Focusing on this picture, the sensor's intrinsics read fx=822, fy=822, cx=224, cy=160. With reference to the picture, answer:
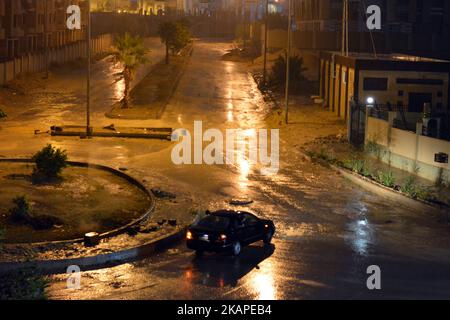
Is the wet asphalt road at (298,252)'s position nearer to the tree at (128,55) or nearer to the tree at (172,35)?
the tree at (128,55)

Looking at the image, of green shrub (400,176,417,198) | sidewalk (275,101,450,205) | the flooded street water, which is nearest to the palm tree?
sidewalk (275,101,450,205)

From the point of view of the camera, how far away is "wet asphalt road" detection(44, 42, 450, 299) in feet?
56.5

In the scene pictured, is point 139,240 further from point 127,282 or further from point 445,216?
point 445,216

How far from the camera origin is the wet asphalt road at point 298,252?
56.5ft

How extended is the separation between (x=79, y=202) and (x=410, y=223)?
33.4 ft

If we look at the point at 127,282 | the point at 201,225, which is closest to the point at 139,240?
the point at 201,225

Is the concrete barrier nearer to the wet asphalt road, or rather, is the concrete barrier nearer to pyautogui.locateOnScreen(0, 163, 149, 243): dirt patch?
the wet asphalt road

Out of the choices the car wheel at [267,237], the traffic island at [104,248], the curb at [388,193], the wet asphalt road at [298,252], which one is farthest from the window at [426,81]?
the car wheel at [267,237]

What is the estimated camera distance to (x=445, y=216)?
2578cm

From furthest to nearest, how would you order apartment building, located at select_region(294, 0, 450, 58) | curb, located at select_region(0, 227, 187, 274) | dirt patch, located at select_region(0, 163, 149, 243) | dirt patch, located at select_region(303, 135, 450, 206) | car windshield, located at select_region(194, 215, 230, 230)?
apartment building, located at select_region(294, 0, 450, 58) < dirt patch, located at select_region(303, 135, 450, 206) < dirt patch, located at select_region(0, 163, 149, 243) < car windshield, located at select_region(194, 215, 230, 230) < curb, located at select_region(0, 227, 187, 274)

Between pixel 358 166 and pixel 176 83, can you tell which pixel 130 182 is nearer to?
pixel 358 166

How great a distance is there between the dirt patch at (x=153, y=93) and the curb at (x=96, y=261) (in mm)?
26271

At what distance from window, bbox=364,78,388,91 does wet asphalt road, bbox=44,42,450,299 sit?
37.2 feet

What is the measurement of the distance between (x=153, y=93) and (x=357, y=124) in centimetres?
2265
